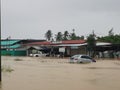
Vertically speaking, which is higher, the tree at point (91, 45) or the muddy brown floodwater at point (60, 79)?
the tree at point (91, 45)

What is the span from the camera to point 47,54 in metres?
78.5

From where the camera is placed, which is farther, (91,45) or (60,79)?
(91,45)

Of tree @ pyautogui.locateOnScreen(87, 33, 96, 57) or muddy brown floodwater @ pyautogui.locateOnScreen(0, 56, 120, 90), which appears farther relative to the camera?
tree @ pyautogui.locateOnScreen(87, 33, 96, 57)

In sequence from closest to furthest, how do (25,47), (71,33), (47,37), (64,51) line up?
1. (64,51)
2. (25,47)
3. (71,33)
4. (47,37)

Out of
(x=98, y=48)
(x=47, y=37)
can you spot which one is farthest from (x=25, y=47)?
(x=47, y=37)

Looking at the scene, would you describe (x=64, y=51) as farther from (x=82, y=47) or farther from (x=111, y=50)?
(x=111, y=50)

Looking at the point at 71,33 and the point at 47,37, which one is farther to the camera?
the point at 47,37

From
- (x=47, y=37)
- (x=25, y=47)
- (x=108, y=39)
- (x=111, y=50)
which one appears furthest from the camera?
(x=47, y=37)

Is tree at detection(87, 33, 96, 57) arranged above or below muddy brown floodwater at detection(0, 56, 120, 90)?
above

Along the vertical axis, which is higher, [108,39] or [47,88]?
[108,39]

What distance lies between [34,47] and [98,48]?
67.4ft

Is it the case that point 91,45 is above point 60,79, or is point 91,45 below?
above

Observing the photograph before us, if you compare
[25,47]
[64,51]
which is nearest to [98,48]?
[64,51]

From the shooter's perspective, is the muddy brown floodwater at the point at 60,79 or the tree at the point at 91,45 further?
the tree at the point at 91,45
